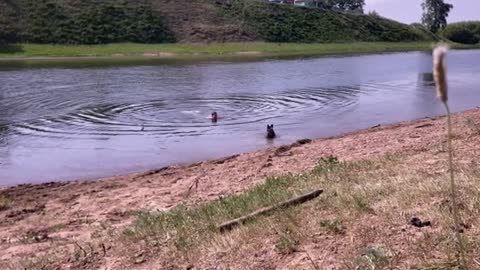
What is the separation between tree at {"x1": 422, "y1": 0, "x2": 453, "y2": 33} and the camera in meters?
118

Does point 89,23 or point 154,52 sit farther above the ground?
point 89,23

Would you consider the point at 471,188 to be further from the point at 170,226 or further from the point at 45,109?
the point at 45,109

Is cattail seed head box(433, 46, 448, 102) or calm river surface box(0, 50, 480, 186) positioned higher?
cattail seed head box(433, 46, 448, 102)

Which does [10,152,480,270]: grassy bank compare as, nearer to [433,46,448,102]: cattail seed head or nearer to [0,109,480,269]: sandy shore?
[0,109,480,269]: sandy shore

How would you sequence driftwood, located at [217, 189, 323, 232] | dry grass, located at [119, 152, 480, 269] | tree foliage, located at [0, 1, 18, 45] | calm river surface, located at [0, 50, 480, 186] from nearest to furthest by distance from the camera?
dry grass, located at [119, 152, 480, 269]
driftwood, located at [217, 189, 323, 232]
calm river surface, located at [0, 50, 480, 186]
tree foliage, located at [0, 1, 18, 45]

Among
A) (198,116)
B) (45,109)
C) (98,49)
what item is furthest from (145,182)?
(98,49)

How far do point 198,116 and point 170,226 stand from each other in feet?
47.0

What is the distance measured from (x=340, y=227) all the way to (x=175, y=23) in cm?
7174

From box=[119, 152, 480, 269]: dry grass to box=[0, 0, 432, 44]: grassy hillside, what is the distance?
191 feet

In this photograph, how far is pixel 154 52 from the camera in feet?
204

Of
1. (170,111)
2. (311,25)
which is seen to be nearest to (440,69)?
(170,111)

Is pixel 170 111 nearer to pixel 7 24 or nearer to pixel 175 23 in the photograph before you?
pixel 7 24

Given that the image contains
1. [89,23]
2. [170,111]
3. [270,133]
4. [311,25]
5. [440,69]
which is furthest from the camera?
[311,25]

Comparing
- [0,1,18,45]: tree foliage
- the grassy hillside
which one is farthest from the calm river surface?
the grassy hillside
